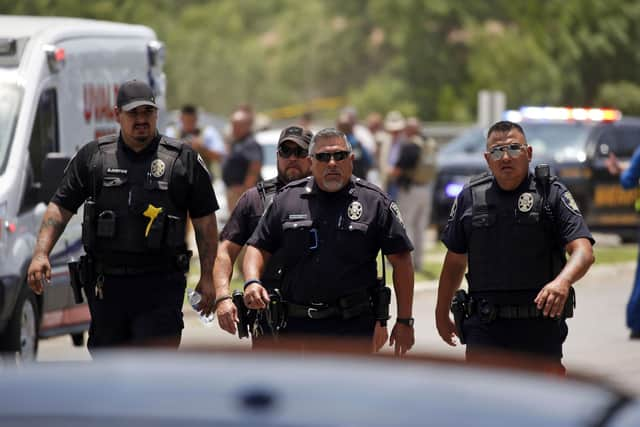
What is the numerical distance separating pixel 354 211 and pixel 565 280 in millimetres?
893

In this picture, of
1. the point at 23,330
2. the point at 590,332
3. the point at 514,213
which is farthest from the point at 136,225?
the point at 590,332

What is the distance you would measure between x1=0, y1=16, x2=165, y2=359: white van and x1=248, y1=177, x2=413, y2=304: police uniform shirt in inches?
101

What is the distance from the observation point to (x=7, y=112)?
33.4 feet

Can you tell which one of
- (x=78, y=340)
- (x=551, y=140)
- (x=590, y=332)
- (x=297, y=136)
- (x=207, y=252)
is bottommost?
(x=590, y=332)

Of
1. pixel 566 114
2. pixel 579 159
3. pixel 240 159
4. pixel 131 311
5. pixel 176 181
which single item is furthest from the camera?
pixel 566 114

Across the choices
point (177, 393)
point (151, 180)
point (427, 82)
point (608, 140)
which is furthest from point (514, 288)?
point (427, 82)

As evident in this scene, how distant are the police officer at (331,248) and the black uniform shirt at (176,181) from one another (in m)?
0.64

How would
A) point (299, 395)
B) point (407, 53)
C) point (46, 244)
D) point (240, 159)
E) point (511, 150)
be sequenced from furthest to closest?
point (407, 53)
point (240, 159)
point (46, 244)
point (511, 150)
point (299, 395)

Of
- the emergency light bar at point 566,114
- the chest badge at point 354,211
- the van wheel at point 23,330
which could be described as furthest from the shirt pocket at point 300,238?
the emergency light bar at point 566,114

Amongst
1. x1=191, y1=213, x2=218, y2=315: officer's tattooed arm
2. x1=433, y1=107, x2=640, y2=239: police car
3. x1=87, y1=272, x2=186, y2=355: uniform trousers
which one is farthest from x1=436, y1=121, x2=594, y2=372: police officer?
x1=433, y1=107, x2=640, y2=239: police car

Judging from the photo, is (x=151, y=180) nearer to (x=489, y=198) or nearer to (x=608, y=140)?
(x=489, y=198)

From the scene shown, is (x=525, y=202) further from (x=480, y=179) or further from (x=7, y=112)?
(x=7, y=112)

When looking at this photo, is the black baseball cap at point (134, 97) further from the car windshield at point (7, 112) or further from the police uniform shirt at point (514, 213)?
the car windshield at point (7, 112)

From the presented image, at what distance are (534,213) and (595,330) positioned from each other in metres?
6.97
